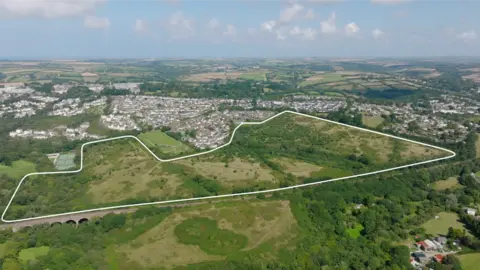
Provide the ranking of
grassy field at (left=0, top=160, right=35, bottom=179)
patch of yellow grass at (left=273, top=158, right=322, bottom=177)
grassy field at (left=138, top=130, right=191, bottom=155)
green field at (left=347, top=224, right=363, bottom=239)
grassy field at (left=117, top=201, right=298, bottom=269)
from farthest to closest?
grassy field at (left=138, top=130, right=191, bottom=155)
patch of yellow grass at (left=273, top=158, right=322, bottom=177)
grassy field at (left=0, top=160, right=35, bottom=179)
green field at (left=347, top=224, right=363, bottom=239)
grassy field at (left=117, top=201, right=298, bottom=269)

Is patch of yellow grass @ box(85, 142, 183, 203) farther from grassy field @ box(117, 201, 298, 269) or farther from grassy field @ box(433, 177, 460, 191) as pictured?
grassy field @ box(433, 177, 460, 191)

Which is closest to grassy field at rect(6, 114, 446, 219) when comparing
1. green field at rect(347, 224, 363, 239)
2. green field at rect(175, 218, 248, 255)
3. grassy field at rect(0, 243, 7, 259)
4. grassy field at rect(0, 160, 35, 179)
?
grassy field at rect(0, 160, 35, 179)

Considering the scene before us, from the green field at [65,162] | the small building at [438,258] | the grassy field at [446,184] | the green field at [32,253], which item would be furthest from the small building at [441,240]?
the green field at [65,162]

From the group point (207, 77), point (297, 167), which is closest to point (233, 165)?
point (297, 167)

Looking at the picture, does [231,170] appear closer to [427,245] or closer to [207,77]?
[427,245]

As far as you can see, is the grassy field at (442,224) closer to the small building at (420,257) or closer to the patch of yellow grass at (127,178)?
the small building at (420,257)
